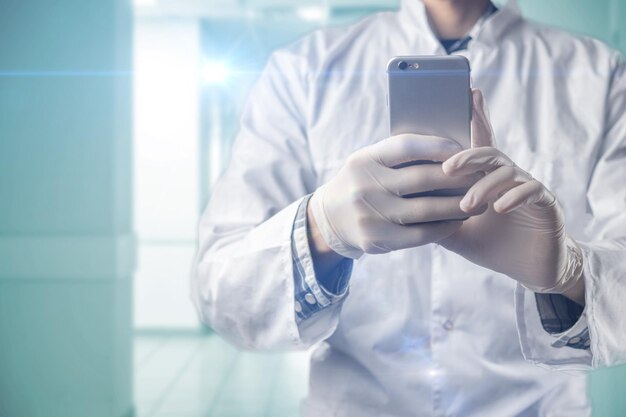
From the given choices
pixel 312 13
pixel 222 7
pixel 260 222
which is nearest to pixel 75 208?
pixel 260 222

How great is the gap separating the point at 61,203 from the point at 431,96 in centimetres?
112

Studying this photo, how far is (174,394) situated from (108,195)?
39.7 inches

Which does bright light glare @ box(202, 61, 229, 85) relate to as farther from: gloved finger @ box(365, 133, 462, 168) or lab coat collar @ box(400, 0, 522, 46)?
gloved finger @ box(365, 133, 462, 168)

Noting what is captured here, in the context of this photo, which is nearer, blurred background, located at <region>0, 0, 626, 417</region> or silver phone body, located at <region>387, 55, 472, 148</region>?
silver phone body, located at <region>387, 55, 472, 148</region>

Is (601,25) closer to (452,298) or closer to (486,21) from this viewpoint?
(486,21)

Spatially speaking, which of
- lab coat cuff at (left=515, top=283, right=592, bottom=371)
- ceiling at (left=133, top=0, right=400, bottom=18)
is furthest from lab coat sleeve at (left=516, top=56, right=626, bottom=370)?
ceiling at (left=133, top=0, right=400, bottom=18)

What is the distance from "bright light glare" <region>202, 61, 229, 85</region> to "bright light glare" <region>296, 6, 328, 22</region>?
0.51 metres

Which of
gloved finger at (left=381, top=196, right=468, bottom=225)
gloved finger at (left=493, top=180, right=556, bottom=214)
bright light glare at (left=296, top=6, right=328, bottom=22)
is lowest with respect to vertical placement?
gloved finger at (left=381, top=196, right=468, bottom=225)

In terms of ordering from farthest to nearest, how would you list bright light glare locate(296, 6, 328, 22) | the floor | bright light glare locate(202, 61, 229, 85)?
bright light glare locate(202, 61, 229, 85) → bright light glare locate(296, 6, 328, 22) → the floor

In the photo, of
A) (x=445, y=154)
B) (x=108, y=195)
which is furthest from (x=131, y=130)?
(x=445, y=154)

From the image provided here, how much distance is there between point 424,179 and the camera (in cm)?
37

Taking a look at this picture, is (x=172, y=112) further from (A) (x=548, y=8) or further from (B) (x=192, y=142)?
(A) (x=548, y=8)

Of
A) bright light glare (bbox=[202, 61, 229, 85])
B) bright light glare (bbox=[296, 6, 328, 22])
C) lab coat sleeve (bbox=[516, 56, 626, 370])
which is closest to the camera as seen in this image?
lab coat sleeve (bbox=[516, 56, 626, 370])

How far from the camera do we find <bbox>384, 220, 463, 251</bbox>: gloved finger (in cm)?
39
